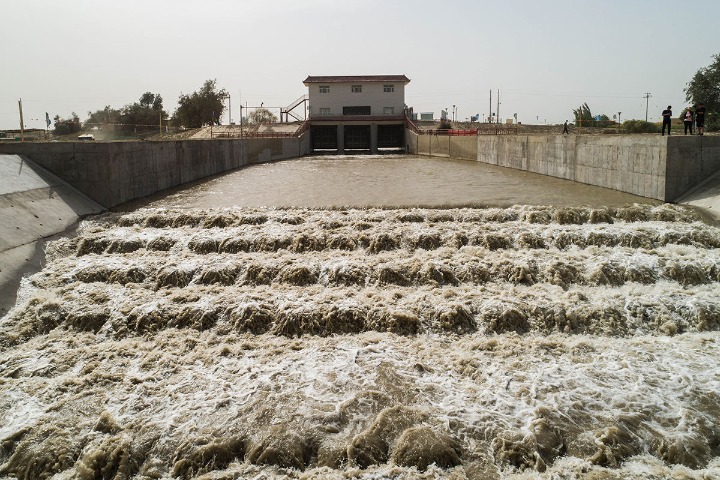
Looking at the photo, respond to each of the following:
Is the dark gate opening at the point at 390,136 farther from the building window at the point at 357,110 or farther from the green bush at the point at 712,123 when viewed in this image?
the green bush at the point at 712,123

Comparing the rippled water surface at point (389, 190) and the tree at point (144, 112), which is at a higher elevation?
the tree at point (144, 112)

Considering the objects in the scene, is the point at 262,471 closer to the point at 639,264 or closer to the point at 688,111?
the point at 639,264

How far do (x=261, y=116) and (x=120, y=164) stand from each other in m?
41.9

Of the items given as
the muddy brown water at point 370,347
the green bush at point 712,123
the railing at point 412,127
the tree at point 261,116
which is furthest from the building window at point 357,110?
the muddy brown water at point 370,347

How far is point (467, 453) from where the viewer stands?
19.2ft

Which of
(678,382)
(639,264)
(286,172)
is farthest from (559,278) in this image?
(286,172)

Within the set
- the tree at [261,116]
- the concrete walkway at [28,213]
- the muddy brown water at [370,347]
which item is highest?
the tree at [261,116]

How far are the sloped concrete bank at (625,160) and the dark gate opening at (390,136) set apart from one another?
2278 cm

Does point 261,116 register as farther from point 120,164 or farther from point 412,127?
point 120,164

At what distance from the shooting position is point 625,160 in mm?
17141

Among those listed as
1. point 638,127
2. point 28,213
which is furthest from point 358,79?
point 28,213

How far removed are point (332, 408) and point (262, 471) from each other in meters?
1.21

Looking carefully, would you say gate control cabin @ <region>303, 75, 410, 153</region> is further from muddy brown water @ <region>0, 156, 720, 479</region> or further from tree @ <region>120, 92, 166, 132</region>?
muddy brown water @ <region>0, 156, 720, 479</region>

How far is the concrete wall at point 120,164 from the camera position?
1525cm
